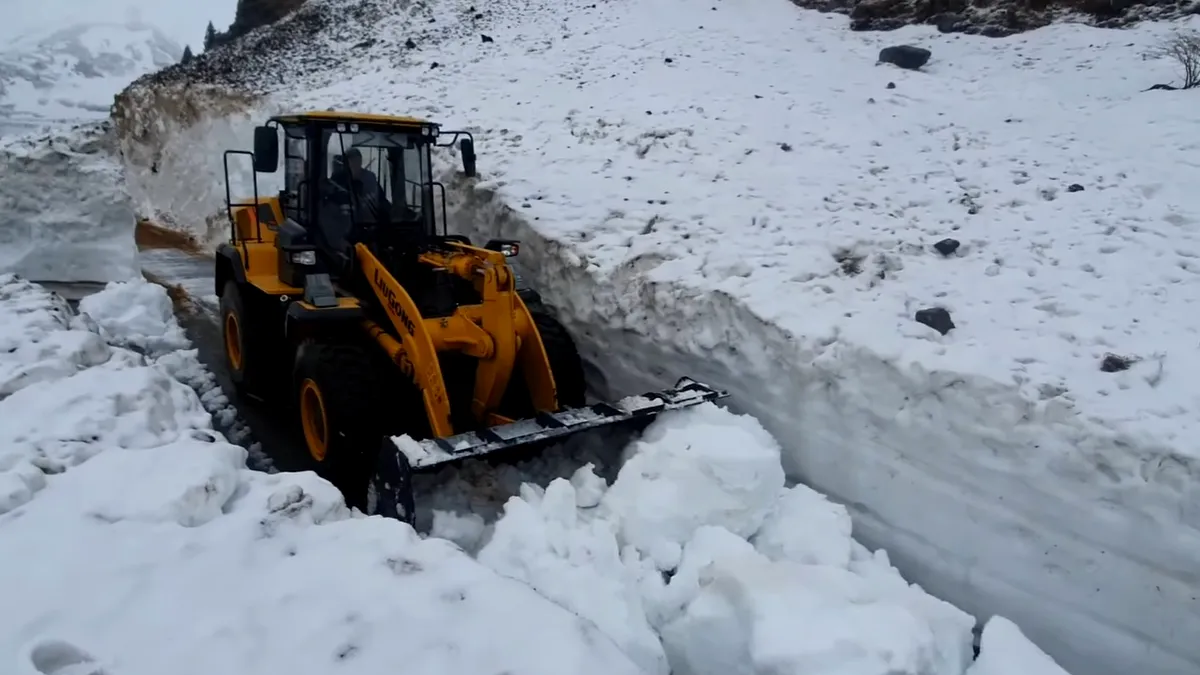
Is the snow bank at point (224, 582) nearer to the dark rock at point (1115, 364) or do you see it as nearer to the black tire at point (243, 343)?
the black tire at point (243, 343)

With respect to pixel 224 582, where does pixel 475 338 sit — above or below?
above

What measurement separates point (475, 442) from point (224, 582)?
1717 millimetres

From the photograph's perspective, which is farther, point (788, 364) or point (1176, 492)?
point (788, 364)

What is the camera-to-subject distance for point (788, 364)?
17.4 ft

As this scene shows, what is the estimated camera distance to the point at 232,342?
7.67m

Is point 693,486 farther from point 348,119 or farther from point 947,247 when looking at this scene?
point 348,119

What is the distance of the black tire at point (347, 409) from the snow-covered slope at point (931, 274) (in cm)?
211

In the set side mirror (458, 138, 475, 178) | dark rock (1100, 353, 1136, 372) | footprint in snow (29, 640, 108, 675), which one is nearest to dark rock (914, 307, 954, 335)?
dark rock (1100, 353, 1136, 372)

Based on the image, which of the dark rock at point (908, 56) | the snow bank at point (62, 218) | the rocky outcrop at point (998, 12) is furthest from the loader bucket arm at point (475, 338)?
the rocky outcrop at point (998, 12)

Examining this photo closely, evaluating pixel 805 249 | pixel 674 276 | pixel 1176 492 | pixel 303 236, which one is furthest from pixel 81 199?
pixel 1176 492

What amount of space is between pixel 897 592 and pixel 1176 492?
1.41 meters

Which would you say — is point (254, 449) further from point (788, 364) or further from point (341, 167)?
point (788, 364)

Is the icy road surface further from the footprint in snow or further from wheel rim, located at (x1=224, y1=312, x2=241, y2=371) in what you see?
wheel rim, located at (x1=224, y1=312, x2=241, y2=371)

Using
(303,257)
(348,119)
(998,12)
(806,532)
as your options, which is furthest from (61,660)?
(998,12)
